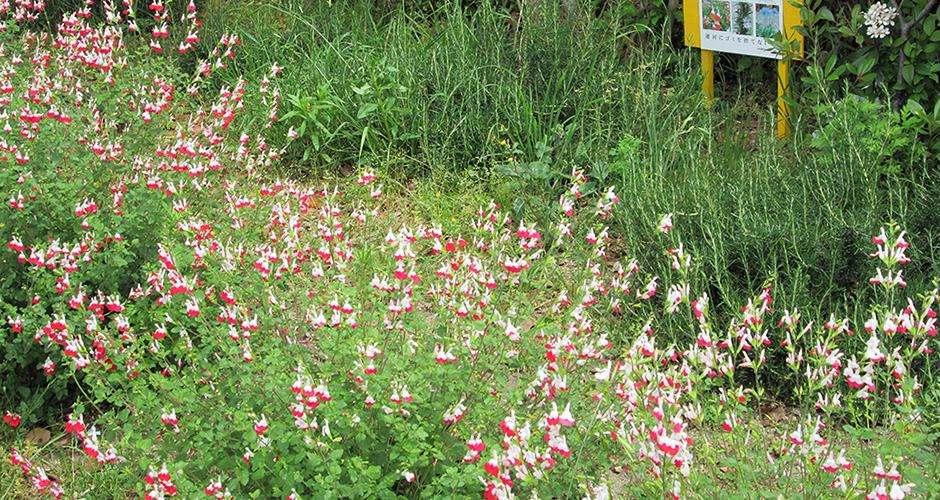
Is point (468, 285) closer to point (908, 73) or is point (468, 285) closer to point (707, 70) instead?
point (908, 73)

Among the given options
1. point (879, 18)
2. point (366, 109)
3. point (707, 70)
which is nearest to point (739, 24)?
point (707, 70)

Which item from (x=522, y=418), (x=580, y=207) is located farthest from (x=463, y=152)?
(x=522, y=418)

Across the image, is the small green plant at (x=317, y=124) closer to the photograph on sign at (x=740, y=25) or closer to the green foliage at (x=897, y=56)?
the photograph on sign at (x=740, y=25)

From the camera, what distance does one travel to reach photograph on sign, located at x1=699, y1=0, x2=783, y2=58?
4.44 meters

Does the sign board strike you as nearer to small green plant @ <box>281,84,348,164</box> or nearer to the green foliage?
the green foliage

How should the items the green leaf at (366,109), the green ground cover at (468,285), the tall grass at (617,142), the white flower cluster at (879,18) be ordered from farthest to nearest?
the green leaf at (366,109) → the white flower cluster at (879,18) → the tall grass at (617,142) → the green ground cover at (468,285)

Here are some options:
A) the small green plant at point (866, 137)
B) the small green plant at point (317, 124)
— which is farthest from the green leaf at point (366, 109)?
the small green plant at point (866, 137)

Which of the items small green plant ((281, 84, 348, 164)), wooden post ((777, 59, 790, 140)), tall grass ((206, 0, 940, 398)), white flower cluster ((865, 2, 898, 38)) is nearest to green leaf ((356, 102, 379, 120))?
tall grass ((206, 0, 940, 398))

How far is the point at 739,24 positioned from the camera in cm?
463

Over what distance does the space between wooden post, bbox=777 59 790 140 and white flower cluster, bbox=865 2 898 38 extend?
595 mm

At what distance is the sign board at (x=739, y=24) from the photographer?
438cm

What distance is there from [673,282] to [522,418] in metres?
1.42

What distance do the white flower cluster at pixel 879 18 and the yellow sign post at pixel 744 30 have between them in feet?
1.50

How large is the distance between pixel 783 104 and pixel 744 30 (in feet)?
1.59
